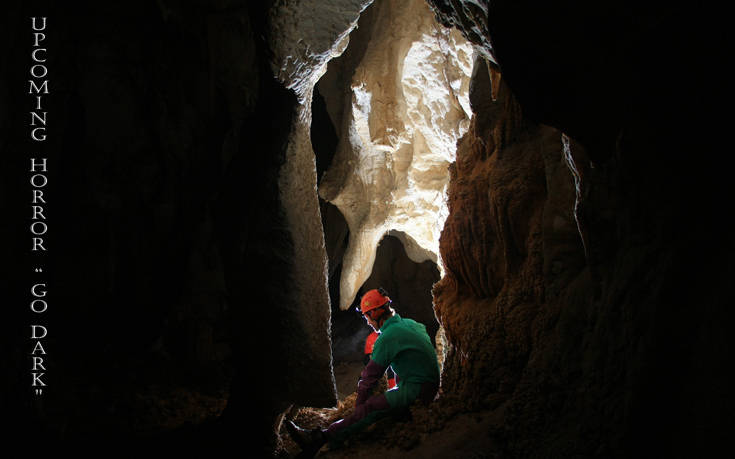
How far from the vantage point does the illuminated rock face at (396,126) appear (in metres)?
5.45

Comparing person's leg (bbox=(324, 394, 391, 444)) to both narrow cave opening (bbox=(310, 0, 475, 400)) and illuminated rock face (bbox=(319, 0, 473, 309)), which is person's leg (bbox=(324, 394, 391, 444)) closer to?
narrow cave opening (bbox=(310, 0, 475, 400))

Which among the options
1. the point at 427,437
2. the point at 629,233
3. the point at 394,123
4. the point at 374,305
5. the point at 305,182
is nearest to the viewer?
the point at 629,233

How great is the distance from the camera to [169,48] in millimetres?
2889

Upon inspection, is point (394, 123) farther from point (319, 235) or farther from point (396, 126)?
point (319, 235)

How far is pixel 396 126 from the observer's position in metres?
6.08

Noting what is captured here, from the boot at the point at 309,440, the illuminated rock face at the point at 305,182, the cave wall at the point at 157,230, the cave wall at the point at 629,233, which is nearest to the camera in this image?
the cave wall at the point at 629,233

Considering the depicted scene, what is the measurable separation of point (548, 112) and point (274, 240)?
2.16 meters

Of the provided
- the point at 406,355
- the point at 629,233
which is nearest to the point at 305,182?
the point at 406,355

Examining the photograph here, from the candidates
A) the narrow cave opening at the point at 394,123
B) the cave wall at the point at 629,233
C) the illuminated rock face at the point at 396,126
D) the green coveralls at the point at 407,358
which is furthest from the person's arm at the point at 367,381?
the illuminated rock face at the point at 396,126

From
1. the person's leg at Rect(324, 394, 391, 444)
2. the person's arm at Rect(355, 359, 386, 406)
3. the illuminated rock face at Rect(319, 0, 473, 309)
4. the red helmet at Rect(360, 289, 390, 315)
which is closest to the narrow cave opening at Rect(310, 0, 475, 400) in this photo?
the illuminated rock face at Rect(319, 0, 473, 309)

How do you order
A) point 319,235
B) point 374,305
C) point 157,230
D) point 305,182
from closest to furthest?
point 157,230 → point 305,182 → point 319,235 → point 374,305

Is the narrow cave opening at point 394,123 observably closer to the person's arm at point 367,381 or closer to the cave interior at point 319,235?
the cave interior at point 319,235

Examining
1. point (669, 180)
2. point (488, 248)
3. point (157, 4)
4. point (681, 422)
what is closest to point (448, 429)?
point (488, 248)

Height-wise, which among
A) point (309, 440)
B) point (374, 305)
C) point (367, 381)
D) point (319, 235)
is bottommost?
point (309, 440)
